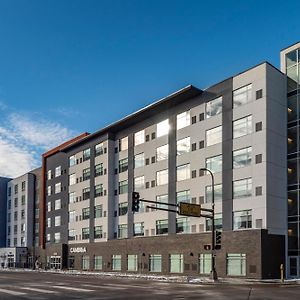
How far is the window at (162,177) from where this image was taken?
219 feet

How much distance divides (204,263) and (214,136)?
604 inches

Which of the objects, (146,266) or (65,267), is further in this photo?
(65,267)

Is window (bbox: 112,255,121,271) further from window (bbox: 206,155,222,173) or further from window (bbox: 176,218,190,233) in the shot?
window (bbox: 206,155,222,173)

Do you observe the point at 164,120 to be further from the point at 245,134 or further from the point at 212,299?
the point at 212,299

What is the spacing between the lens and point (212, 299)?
2484 cm

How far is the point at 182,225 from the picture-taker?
6291 centimetres

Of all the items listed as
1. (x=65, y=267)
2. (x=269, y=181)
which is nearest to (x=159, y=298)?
(x=269, y=181)

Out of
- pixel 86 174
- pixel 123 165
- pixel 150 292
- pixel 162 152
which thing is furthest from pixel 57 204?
pixel 150 292

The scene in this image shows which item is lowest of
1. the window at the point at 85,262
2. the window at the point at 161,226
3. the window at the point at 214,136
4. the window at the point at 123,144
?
the window at the point at 85,262

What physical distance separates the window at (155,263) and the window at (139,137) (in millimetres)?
16951

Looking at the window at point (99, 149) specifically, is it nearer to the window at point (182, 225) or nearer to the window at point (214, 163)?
the window at point (182, 225)

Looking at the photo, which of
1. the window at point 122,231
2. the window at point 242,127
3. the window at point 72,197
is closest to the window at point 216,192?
the window at point 242,127

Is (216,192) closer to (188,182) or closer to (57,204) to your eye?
(188,182)

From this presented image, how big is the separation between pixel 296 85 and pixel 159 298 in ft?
122
